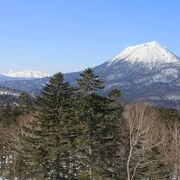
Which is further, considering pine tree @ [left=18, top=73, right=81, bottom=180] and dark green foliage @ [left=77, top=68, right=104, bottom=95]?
pine tree @ [left=18, top=73, right=81, bottom=180]

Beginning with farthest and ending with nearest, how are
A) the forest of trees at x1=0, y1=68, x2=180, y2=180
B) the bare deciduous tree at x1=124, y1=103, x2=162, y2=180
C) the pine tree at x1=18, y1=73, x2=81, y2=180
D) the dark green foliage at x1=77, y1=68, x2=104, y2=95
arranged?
the pine tree at x1=18, y1=73, x2=81, y2=180 → the bare deciduous tree at x1=124, y1=103, x2=162, y2=180 → the forest of trees at x1=0, y1=68, x2=180, y2=180 → the dark green foliage at x1=77, y1=68, x2=104, y2=95

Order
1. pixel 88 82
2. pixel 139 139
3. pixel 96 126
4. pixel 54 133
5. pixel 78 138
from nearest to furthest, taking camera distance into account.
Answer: pixel 88 82 < pixel 78 138 < pixel 96 126 < pixel 54 133 < pixel 139 139

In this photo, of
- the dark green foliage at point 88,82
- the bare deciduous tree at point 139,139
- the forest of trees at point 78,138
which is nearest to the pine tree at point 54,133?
the forest of trees at point 78,138

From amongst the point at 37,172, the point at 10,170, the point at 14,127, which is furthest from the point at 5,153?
the point at 37,172

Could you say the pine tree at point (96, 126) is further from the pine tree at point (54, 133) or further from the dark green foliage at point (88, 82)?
the pine tree at point (54, 133)

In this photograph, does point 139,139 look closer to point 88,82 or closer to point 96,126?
point 96,126

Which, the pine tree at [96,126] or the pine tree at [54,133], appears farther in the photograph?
the pine tree at [54,133]

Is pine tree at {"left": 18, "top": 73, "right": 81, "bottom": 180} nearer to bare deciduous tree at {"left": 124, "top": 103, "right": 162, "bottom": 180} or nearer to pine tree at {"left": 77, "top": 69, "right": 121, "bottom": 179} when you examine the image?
pine tree at {"left": 77, "top": 69, "right": 121, "bottom": 179}

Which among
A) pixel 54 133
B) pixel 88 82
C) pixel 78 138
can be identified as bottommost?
pixel 78 138

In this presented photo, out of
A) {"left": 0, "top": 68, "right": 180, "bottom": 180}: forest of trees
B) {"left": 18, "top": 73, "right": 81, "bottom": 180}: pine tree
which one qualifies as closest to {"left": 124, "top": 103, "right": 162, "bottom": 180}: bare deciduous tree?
{"left": 0, "top": 68, "right": 180, "bottom": 180}: forest of trees

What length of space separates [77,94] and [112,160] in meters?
7.30

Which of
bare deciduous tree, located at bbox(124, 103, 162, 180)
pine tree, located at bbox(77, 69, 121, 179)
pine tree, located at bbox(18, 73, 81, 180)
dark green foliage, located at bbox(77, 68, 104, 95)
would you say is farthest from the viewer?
pine tree, located at bbox(18, 73, 81, 180)

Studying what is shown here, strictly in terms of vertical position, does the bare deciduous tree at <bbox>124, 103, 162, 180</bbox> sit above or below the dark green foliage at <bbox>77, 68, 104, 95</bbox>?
below

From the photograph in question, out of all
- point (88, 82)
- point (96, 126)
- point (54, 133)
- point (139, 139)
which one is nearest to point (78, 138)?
point (96, 126)
